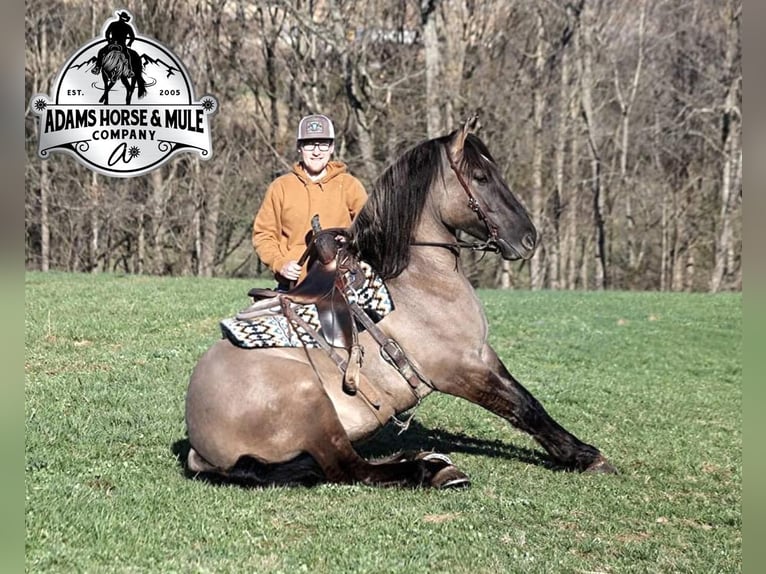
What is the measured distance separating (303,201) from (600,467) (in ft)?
9.20

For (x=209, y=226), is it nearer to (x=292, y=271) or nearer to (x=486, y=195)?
(x=292, y=271)

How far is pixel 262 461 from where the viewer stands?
4824 millimetres

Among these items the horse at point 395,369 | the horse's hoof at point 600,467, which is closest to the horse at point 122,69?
the horse at point 395,369

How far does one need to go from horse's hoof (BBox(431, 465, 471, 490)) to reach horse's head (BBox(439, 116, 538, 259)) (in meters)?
1.40

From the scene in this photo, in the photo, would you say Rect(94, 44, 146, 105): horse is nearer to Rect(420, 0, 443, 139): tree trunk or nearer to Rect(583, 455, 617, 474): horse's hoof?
Rect(583, 455, 617, 474): horse's hoof

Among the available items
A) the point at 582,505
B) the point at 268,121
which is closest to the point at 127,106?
the point at 582,505

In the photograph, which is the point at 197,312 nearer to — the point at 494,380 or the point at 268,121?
the point at 494,380

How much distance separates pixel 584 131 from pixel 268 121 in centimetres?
1290

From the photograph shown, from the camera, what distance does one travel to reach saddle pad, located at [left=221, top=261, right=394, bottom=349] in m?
4.86

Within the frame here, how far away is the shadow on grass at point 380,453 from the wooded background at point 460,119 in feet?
66.5

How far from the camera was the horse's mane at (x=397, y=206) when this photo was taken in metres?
5.26

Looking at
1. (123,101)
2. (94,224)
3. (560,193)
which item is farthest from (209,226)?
(123,101)

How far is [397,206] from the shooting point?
5270mm

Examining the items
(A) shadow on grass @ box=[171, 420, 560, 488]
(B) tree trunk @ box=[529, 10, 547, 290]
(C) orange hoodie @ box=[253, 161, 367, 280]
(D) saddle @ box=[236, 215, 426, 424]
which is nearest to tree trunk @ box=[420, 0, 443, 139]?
(B) tree trunk @ box=[529, 10, 547, 290]
